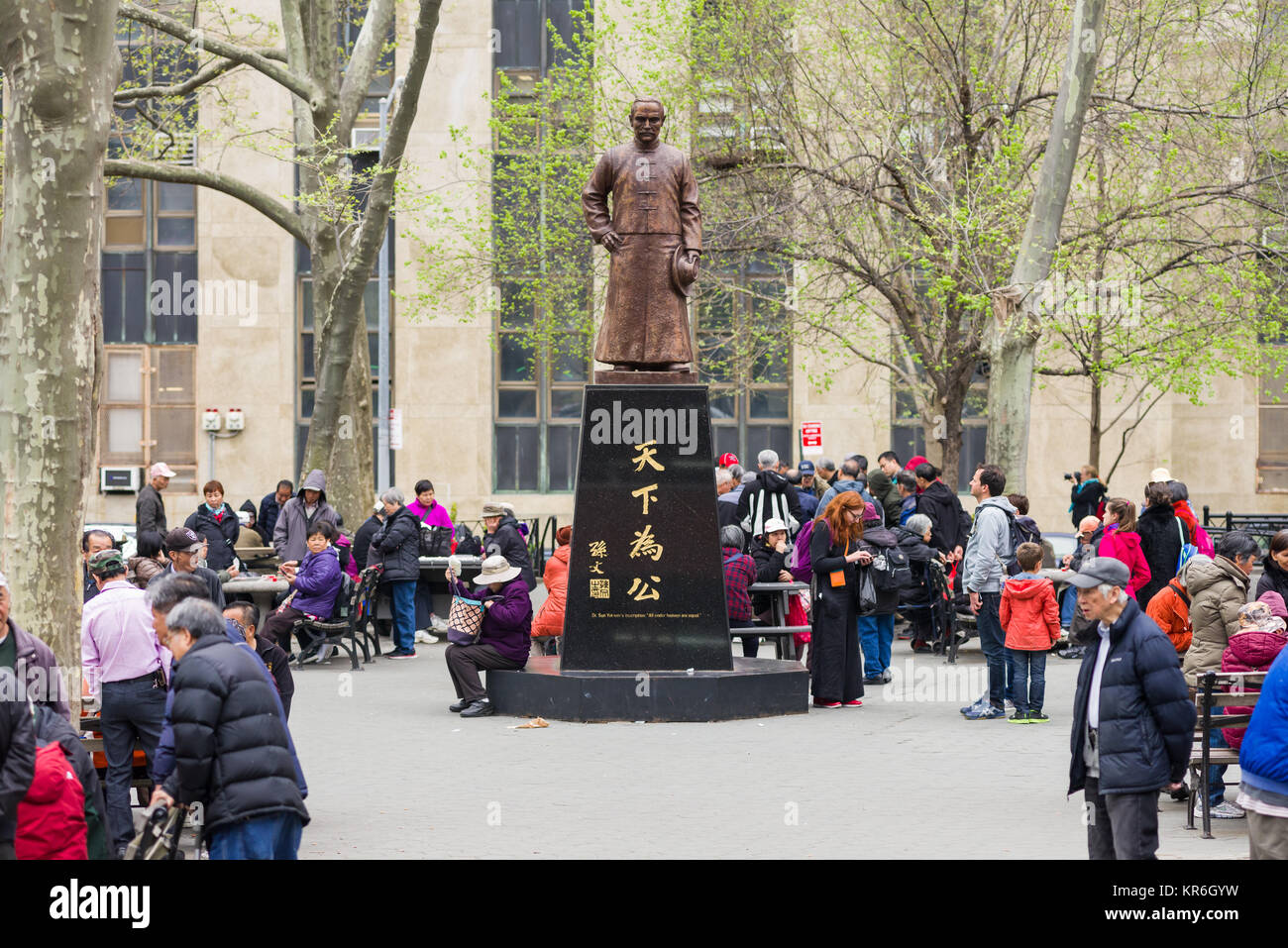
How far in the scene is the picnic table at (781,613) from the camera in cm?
1485

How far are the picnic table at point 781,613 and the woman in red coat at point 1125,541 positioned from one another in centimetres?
273

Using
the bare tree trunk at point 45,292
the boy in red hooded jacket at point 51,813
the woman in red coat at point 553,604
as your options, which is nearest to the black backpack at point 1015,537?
the woman in red coat at point 553,604

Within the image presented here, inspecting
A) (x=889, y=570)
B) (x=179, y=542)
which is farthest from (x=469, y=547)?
(x=179, y=542)

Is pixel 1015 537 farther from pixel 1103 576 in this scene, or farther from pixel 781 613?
pixel 1103 576

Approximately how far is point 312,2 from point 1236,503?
22.6m

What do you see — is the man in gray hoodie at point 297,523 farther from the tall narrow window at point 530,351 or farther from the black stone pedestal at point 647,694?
the tall narrow window at point 530,351

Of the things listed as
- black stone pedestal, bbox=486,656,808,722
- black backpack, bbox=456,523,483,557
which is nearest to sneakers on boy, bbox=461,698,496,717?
black stone pedestal, bbox=486,656,808,722

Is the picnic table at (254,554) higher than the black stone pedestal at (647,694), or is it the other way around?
the picnic table at (254,554)

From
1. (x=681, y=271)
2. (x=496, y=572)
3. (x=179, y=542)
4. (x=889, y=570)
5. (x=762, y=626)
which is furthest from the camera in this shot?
(x=762, y=626)

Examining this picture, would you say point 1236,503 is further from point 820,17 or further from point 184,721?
point 184,721

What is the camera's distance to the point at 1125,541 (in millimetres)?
14289

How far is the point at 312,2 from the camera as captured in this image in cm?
2158

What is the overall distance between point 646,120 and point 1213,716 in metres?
6.93

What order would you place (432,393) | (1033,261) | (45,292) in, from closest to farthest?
(45,292) < (1033,261) < (432,393)
